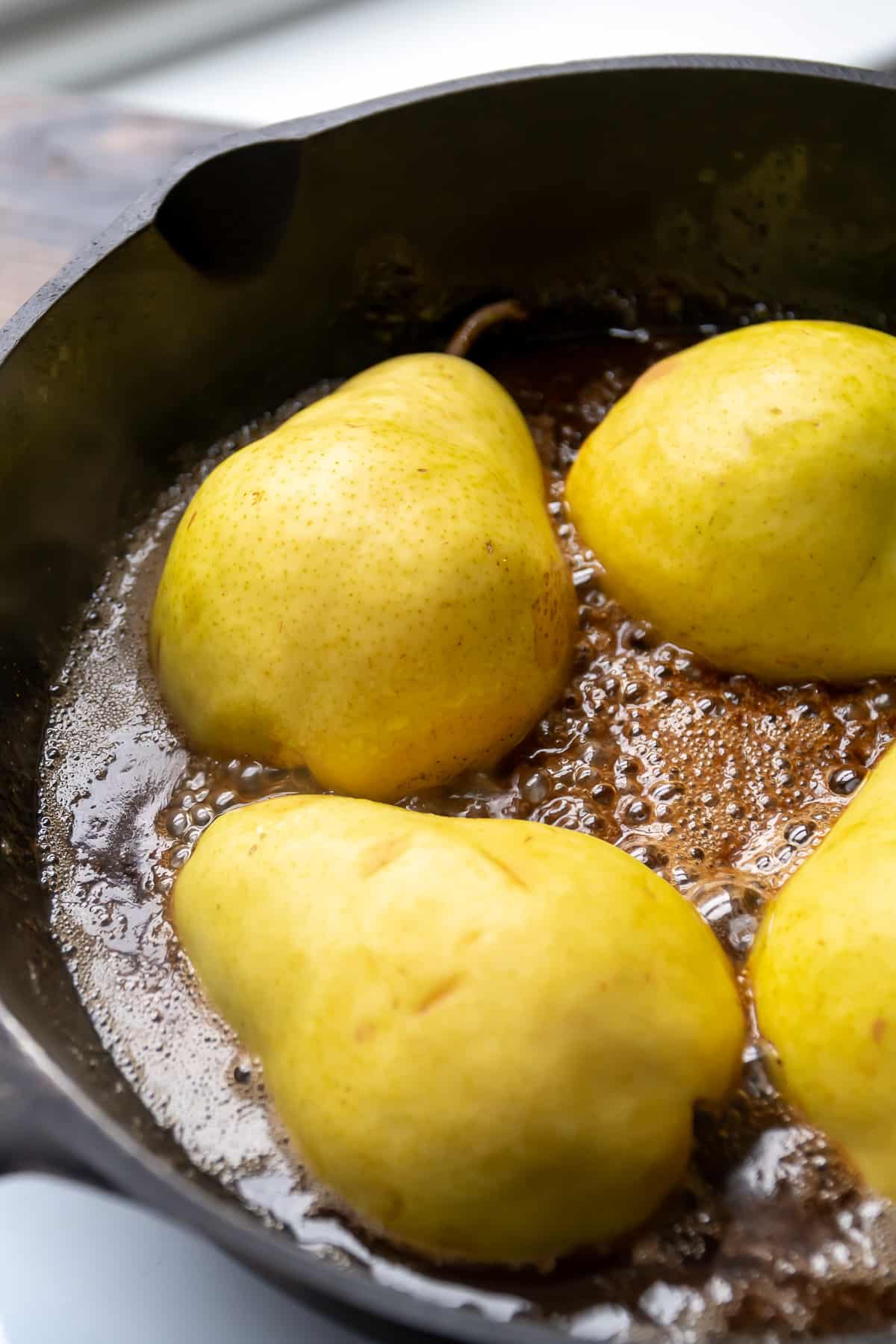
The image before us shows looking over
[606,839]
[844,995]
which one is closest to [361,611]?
[606,839]

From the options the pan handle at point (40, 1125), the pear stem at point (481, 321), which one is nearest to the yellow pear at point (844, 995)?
the pan handle at point (40, 1125)

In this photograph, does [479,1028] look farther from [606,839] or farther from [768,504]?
[768,504]

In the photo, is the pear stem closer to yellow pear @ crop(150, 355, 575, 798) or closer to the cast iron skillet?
the cast iron skillet

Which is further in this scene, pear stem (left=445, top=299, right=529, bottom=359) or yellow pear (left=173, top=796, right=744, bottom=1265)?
pear stem (left=445, top=299, right=529, bottom=359)

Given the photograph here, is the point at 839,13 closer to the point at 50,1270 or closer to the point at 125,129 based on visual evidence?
the point at 125,129

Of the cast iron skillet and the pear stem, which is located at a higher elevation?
the cast iron skillet

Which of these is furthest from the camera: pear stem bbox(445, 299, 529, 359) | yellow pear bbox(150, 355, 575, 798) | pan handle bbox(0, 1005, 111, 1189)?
pear stem bbox(445, 299, 529, 359)

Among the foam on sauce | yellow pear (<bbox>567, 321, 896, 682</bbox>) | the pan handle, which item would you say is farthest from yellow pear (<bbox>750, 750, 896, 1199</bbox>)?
the pan handle
